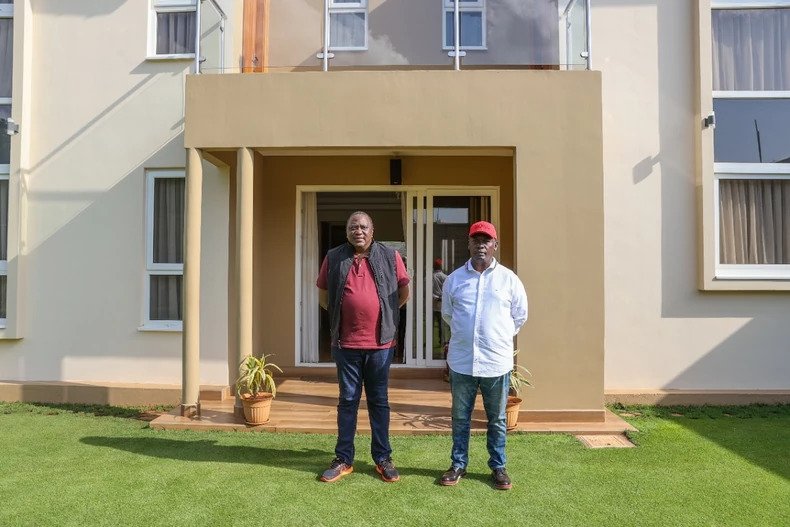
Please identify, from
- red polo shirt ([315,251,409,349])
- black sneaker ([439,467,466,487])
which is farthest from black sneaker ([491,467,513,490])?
red polo shirt ([315,251,409,349])

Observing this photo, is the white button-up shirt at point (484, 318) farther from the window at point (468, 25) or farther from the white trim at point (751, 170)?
the white trim at point (751, 170)

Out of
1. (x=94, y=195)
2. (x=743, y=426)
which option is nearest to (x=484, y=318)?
(x=743, y=426)

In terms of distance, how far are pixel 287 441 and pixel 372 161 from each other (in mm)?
3721

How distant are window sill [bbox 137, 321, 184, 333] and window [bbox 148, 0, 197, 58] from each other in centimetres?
311

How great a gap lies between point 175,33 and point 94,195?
6.95 feet

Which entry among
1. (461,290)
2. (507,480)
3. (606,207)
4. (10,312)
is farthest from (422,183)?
(10,312)

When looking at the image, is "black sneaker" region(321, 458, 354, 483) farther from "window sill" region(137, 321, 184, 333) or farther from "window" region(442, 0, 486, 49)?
"window" region(442, 0, 486, 49)

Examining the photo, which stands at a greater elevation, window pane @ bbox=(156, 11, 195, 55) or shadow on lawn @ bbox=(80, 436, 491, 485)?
window pane @ bbox=(156, 11, 195, 55)

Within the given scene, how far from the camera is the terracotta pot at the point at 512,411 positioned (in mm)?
4911

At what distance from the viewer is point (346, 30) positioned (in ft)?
18.4

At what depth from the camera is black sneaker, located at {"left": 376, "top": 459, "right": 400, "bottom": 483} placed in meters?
3.90

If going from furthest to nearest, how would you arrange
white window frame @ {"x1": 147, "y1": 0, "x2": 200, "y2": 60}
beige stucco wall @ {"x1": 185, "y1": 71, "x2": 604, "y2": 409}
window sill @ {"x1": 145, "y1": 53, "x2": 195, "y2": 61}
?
white window frame @ {"x1": 147, "y1": 0, "x2": 200, "y2": 60}, window sill @ {"x1": 145, "y1": 53, "x2": 195, "y2": 61}, beige stucco wall @ {"x1": 185, "y1": 71, "x2": 604, "y2": 409}

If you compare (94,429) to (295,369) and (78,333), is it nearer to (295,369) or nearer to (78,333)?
(78,333)

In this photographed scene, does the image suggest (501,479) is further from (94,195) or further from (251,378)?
(94,195)
